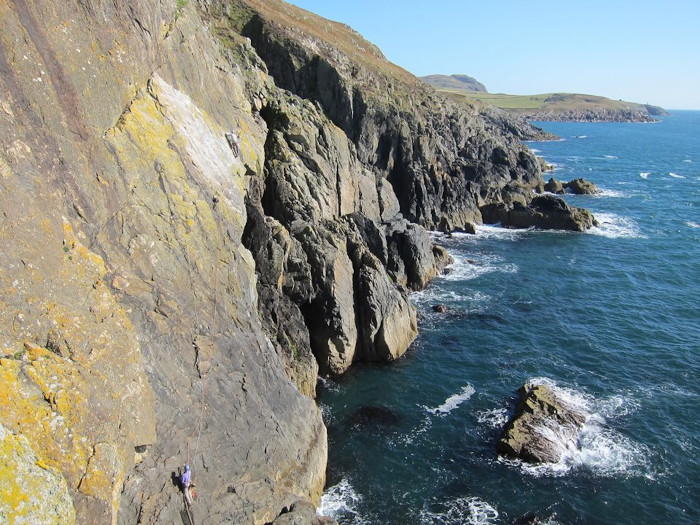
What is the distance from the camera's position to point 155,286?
21.2 metres

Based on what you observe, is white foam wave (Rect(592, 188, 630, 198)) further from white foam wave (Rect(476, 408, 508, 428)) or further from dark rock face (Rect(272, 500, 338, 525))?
dark rock face (Rect(272, 500, 338, 525))

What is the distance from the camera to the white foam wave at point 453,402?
34.2 meters

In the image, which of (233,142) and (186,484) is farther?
(233,142)

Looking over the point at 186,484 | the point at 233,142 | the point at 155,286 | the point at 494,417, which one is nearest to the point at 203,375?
the point at 155,286

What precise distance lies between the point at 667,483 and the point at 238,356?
2472 cm

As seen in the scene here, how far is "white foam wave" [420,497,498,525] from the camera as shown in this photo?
2531 centimetres

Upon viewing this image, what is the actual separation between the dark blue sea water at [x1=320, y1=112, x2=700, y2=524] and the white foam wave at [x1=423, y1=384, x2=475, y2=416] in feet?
0.38

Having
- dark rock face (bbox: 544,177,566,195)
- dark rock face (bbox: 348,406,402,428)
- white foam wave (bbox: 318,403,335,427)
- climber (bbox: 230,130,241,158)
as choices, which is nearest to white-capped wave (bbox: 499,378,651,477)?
dark rock face (bbox: 348,406,402,428)

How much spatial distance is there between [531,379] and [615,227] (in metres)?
51.3

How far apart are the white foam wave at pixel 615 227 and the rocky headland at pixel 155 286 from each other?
→ 153 feet

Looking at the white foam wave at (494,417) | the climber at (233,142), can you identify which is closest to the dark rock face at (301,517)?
the white foam wave at (494,417)

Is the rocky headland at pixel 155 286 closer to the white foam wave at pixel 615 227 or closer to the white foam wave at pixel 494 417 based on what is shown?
the white foam wave at pixel 494 417

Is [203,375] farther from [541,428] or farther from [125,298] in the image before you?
[541,428]

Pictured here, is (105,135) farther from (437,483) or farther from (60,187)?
(437,483)
